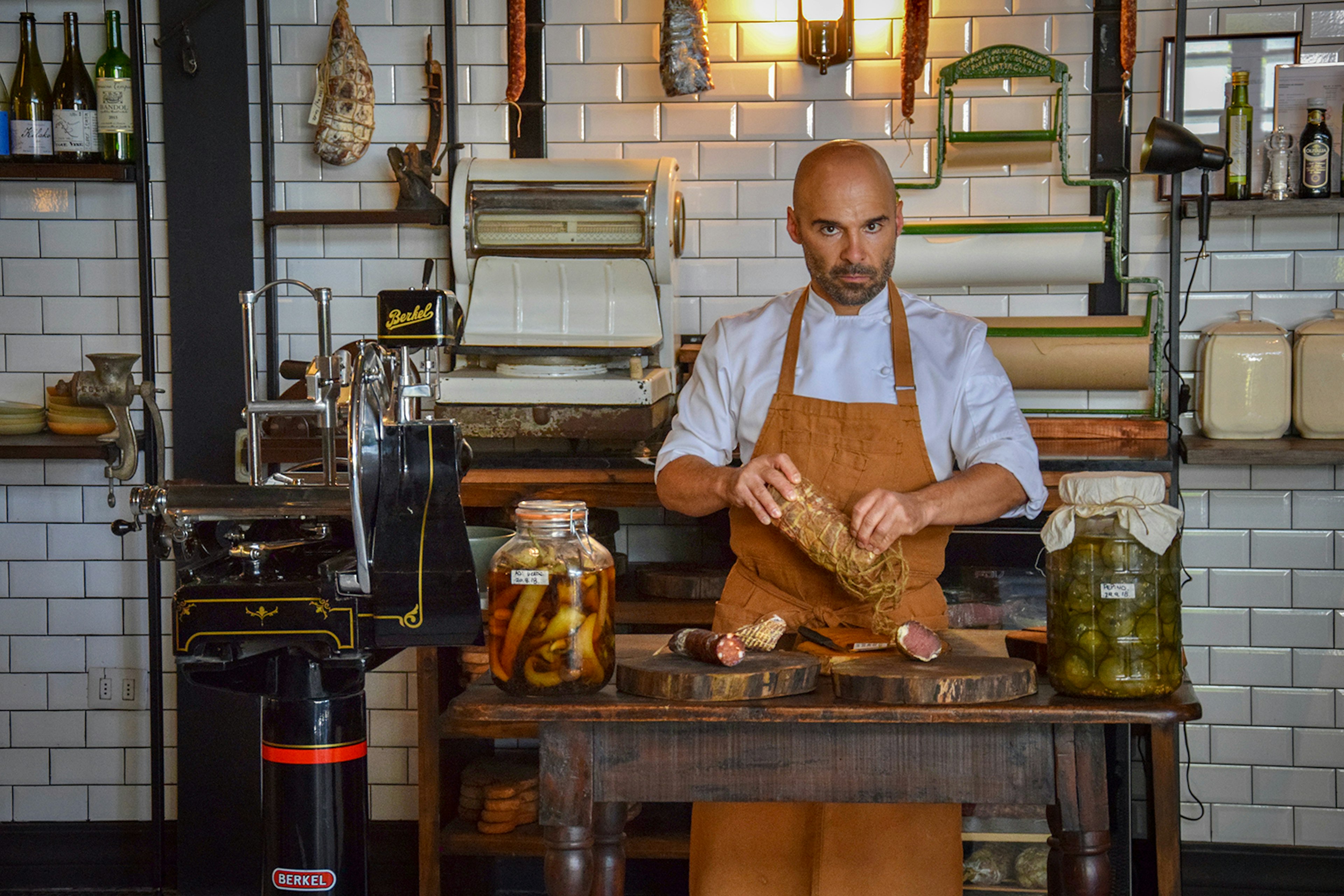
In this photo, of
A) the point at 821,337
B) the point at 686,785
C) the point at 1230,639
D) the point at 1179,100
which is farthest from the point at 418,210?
the point at 1230,639

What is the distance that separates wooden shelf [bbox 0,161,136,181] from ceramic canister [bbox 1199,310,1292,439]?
297cm

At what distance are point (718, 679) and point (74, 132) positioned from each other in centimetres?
285

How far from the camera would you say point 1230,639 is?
3711 mm

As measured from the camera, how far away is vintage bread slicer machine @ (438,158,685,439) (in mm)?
3314

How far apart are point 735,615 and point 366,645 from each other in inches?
27.7

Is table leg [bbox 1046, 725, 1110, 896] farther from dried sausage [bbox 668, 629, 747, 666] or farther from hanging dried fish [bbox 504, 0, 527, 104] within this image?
hanging dried fish [bbox 504, 0, 527, 104]

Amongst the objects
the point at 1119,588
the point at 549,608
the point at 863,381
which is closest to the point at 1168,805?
the point at 1119,588

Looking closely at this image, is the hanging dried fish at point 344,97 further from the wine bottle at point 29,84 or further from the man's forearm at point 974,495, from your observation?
the man's forearm at point 974,495

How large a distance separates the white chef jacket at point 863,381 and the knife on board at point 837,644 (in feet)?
1.80

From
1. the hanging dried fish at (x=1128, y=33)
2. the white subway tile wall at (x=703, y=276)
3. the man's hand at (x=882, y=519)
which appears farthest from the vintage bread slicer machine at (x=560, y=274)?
the man's hand at (x=882, y=519)

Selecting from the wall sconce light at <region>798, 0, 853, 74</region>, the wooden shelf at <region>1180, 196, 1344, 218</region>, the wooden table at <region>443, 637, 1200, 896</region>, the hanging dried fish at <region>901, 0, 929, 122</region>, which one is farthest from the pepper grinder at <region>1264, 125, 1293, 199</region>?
the wooden table at <region>443, 637, 1200, 896</region>

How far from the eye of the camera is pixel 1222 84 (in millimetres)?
3590

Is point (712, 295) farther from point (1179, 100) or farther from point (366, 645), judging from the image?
point (366, 645)

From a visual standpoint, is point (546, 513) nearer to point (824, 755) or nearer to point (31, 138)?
point (824, 755)
